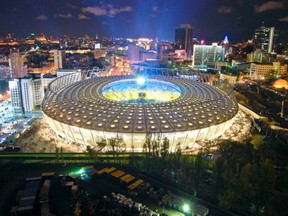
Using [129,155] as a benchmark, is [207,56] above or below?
above

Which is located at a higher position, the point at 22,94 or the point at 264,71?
the point at 264,71

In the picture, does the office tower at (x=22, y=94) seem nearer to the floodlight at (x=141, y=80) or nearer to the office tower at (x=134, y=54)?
the floodlight at (x=141, y=80)

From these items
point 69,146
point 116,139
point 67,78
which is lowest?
point 69,146

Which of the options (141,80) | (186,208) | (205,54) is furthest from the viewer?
(205,54)

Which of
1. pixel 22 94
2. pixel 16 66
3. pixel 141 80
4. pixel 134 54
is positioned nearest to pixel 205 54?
pixel 134 54

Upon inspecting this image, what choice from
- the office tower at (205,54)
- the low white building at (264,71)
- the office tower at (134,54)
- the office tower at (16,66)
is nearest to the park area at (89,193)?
the office tower at (16,66)

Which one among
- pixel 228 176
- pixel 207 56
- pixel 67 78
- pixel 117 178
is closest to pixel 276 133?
pixel 228 176


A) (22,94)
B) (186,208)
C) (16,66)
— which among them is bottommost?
(186,208)

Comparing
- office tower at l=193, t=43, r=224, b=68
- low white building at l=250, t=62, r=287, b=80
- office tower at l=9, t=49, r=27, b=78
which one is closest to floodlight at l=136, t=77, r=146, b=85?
office tower at l=9, t=49, r=27, b=78

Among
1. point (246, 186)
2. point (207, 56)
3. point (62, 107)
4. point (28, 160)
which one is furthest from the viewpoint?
point (207, 56)

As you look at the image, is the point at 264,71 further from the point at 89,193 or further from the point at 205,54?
the point at 89,193

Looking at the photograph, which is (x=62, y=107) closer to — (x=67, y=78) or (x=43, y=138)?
(x=43, y=138)
